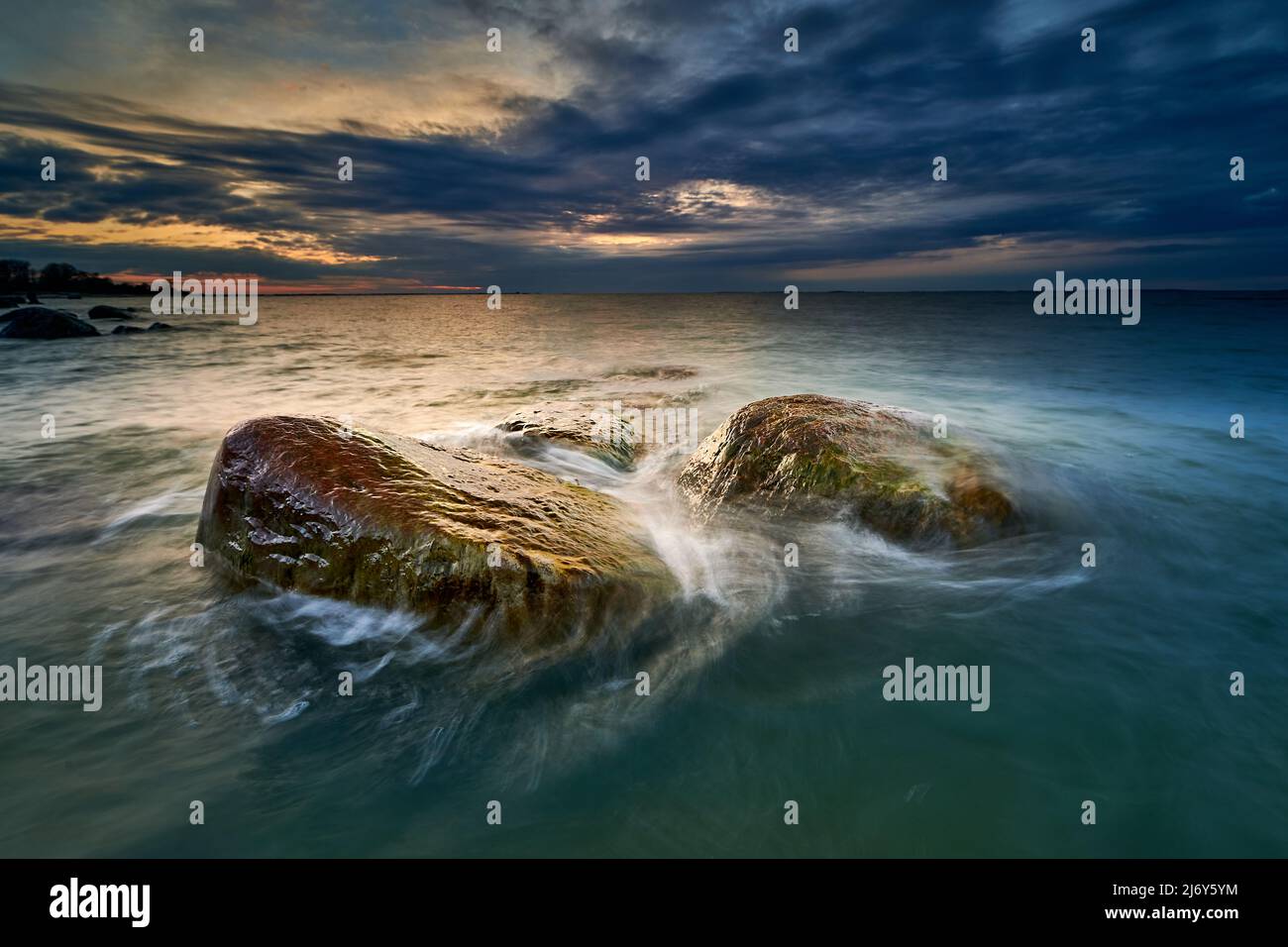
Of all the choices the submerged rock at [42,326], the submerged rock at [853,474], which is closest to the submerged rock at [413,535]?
the submerged rock at [853,474]

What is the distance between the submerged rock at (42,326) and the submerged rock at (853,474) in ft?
123

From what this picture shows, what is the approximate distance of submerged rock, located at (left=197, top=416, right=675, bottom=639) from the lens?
464 centimetres

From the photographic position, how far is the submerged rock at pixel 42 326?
30344mm

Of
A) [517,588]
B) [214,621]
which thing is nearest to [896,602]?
[517,588]

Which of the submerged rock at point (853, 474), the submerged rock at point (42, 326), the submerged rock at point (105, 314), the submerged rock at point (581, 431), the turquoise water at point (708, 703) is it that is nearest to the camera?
the turquoise water at point (708, 703)

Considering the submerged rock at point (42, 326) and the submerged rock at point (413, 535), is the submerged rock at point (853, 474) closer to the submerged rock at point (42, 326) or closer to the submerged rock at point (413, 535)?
the submerged rock at point (413, 535)

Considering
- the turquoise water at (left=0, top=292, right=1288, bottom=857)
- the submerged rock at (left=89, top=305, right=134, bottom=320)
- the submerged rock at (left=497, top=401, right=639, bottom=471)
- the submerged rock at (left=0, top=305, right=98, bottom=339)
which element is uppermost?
the submerged rock at (left=89, top=305, right=134, bottom=320)

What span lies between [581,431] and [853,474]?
180 inches

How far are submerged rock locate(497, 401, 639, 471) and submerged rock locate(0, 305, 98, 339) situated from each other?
3359 centimetres

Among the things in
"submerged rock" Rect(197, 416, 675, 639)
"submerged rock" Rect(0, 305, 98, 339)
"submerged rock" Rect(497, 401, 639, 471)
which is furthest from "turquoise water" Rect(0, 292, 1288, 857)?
"submerged rock" Rect(0, 305, 98, 339)

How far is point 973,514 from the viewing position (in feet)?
21.1

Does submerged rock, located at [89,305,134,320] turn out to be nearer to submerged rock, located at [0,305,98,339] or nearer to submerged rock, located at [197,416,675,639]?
submerged rock, located at [0,305,98,339]

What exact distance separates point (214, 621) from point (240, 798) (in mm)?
2162
